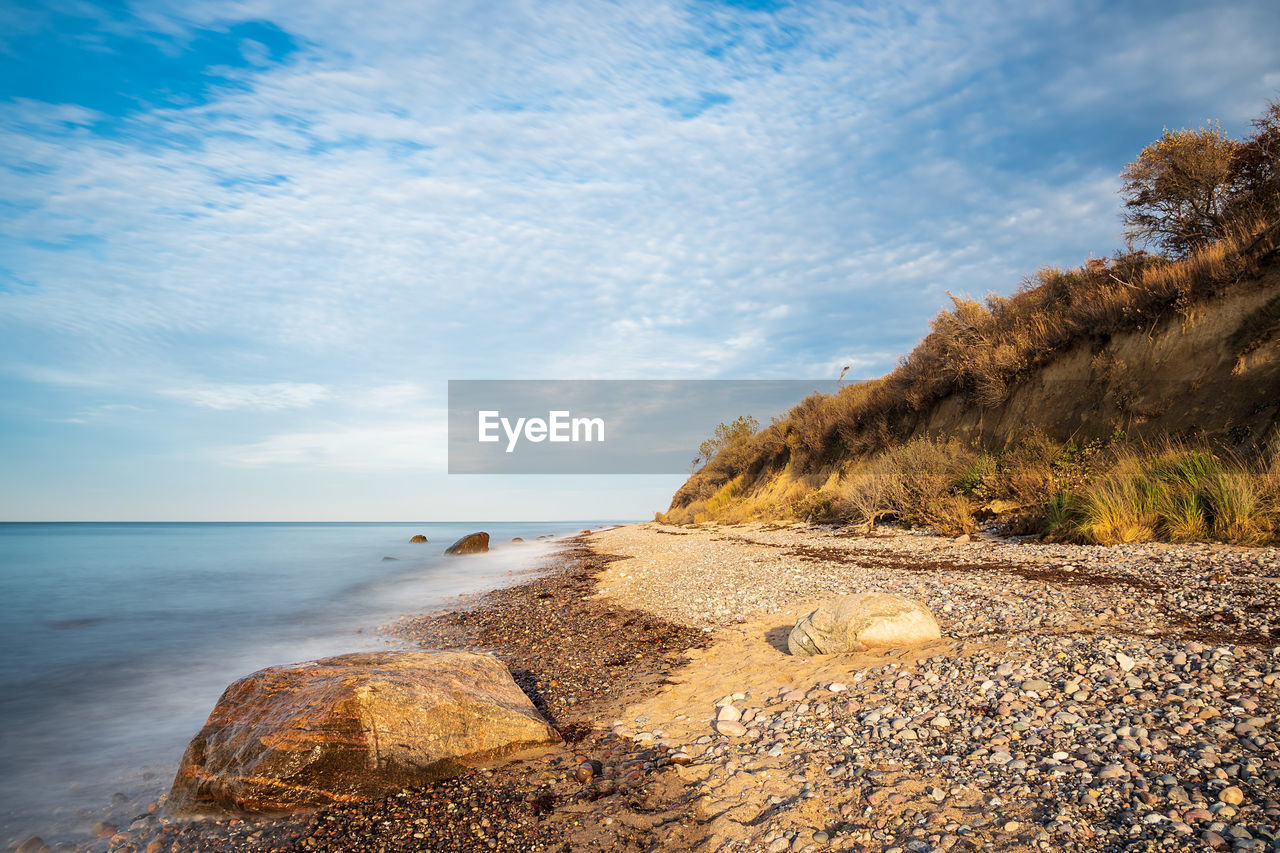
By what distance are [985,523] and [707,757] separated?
11437 millimetres

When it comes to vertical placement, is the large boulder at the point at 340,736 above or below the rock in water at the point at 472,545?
above

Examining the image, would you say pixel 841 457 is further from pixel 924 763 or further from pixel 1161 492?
pixel 924 763

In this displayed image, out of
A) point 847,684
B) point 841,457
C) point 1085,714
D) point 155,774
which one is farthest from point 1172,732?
point 841,457

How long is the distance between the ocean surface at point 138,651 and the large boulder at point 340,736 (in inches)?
28.3

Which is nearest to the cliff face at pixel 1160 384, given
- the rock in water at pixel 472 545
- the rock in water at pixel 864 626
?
the rock in water at pixel 864 626

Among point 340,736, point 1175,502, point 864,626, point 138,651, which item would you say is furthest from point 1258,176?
point 138,651

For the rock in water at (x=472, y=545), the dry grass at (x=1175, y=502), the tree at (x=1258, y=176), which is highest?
the tree at (x=1258, y=176)

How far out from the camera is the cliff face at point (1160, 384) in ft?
36.0

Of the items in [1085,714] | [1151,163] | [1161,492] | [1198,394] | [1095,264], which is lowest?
[1085,714]

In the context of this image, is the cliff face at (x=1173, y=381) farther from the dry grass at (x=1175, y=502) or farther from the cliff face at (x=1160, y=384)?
the dry grass at (x=1175, y=502)

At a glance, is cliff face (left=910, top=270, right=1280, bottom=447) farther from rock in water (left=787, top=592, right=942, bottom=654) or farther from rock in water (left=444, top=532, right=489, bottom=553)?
rock in water (left=444, top=532, right=489, bottom=553)

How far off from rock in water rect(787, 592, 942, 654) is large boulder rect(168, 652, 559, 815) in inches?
112

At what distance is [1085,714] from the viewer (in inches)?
154

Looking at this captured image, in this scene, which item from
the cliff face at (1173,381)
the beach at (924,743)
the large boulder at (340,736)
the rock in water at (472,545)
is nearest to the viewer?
the beach at (924,743)
